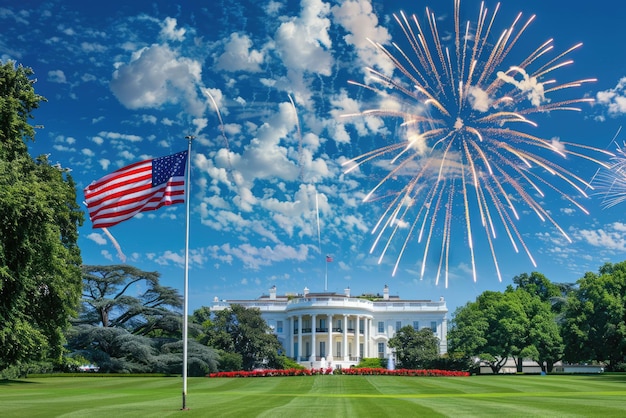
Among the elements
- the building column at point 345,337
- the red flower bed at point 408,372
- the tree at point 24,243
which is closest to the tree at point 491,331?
the red flower bed at point 408,372

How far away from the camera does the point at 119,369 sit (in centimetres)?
5956

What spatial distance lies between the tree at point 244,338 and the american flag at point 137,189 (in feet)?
144

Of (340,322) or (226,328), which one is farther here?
(340,322)

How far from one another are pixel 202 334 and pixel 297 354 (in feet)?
92.7

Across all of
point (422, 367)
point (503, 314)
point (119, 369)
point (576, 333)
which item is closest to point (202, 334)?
point (119, 369)

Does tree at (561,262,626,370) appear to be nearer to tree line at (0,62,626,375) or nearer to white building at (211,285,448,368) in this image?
tree line at (0,62,626,375)

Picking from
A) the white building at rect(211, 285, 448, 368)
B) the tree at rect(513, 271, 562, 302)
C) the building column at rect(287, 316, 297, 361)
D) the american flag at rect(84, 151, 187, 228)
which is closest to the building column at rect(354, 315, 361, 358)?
the white building at rect(211, 285, 448, 368)

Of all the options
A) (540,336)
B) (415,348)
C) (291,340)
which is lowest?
(415,348)

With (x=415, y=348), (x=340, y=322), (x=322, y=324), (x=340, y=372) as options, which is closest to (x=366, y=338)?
(x=340, y=322)

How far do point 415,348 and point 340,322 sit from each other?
26.2 m

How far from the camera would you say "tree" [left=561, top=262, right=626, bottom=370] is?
59.9m

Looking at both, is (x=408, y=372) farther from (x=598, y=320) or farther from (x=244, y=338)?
(x=244, y=338)

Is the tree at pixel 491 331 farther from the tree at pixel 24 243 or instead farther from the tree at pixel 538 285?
the tree at pixel 24 243

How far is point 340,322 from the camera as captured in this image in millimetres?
94375
